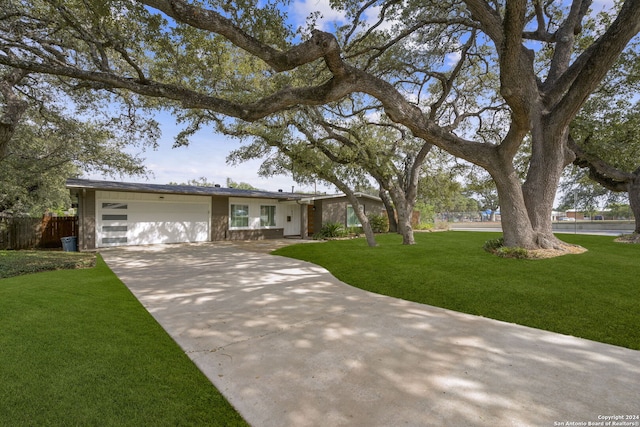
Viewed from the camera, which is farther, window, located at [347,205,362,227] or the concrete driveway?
window, located at [347,205,362,227]

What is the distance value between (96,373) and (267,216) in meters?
14.2

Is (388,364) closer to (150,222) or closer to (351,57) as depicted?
(351,57)

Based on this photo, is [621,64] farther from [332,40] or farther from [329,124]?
[332,40]

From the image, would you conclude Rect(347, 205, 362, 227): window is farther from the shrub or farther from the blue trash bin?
the blue trash bin

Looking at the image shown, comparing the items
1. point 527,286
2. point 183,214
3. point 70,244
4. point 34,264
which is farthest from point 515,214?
point 70,244

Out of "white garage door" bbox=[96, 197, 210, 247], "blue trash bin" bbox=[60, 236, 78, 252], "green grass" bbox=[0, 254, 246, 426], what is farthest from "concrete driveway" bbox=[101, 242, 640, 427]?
"blue trash bin" bbox=[60, 236, 78, 252]

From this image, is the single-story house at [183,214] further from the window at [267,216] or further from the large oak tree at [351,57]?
the large oak tree at [351,57]

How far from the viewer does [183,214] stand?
1375 centimetres

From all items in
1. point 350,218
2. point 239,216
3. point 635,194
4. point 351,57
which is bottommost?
point 350,218

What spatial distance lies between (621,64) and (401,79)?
6.51 metres

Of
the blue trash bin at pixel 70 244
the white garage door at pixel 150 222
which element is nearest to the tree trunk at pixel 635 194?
the white garage door at pixel 150 222

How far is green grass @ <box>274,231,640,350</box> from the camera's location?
3447mm

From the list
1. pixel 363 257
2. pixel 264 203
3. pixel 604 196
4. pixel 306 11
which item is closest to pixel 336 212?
pixel 264 203

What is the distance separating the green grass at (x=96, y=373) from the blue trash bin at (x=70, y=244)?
875 centimetres
